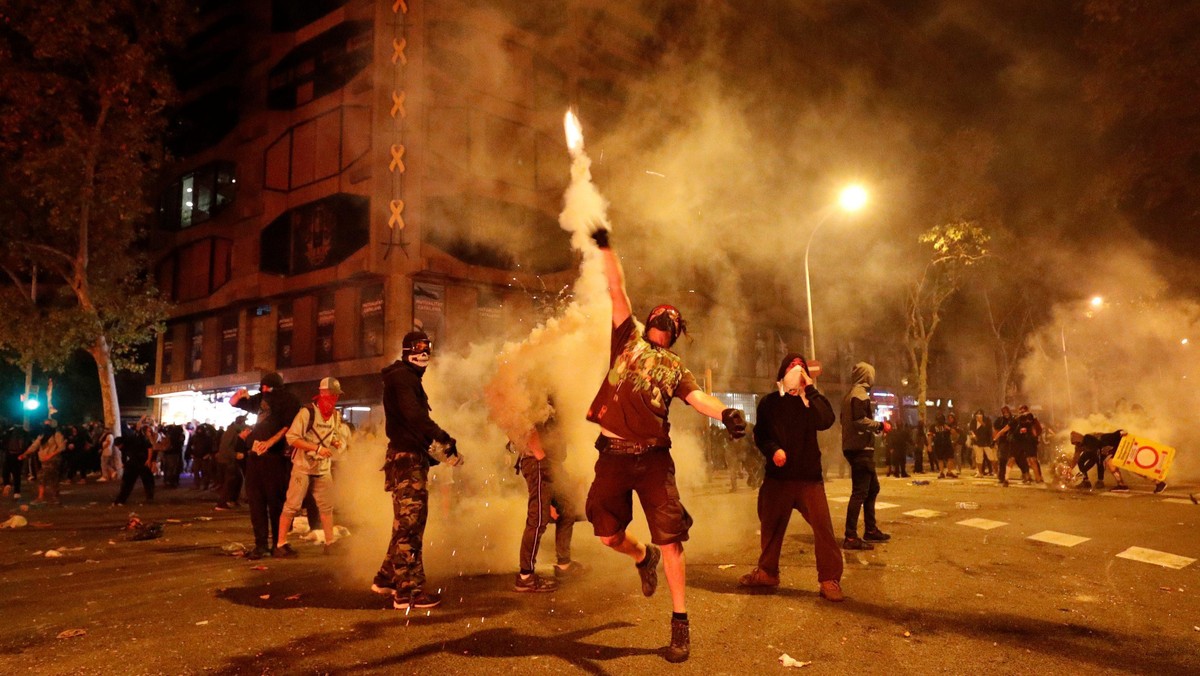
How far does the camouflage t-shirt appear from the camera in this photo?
12.2 feet

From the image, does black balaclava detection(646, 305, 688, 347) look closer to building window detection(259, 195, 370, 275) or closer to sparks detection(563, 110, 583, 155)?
sparks detection(563, 110, 583, 155)

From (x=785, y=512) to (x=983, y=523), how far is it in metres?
4.91

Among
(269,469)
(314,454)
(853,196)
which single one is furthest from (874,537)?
(853,196)

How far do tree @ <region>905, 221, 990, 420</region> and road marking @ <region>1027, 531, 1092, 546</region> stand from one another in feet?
55.2

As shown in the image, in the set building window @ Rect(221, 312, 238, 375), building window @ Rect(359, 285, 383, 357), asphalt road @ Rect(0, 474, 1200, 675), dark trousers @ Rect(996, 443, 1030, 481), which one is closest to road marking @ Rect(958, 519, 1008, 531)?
asphalt road @ Rect(0, 474, 1200, 675)

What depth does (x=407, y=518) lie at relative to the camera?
4789 mm

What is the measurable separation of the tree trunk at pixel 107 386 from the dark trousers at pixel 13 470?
541 centimetres

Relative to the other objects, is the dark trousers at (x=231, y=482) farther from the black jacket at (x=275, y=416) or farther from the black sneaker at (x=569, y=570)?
the black sneaker at (x=569, y=570)

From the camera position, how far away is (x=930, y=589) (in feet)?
17.0

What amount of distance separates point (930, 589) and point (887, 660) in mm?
1848

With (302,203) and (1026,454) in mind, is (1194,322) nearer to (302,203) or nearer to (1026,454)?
(1026,454)

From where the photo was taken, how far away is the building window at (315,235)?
76.1 ft

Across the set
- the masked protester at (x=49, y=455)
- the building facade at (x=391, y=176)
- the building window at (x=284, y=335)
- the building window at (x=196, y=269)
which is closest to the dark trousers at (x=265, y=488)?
the masked protester at (x=49, y=455)

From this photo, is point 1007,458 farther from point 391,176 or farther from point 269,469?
point 391,176
